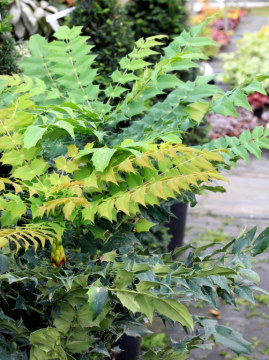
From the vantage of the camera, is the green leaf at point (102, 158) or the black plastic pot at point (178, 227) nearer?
the green leaf at point (102, 158)

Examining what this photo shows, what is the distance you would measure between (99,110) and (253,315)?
2760mm

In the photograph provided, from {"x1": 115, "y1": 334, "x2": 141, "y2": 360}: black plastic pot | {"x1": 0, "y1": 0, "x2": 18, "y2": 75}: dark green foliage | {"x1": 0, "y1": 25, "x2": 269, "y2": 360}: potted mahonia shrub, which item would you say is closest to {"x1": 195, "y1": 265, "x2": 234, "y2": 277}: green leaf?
{"x1": 0, "y1": 25, "x2": 269, "y2": 360}: potted mahonia shrub

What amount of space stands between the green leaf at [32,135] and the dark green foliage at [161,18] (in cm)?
366

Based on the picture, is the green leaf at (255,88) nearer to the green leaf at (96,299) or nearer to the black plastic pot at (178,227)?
the green leaf at (96,299)

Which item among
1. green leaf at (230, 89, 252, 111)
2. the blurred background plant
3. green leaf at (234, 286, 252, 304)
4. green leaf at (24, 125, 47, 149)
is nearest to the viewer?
green leaf at (24, 125, 47, 149)

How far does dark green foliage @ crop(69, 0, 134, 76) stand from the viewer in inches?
163

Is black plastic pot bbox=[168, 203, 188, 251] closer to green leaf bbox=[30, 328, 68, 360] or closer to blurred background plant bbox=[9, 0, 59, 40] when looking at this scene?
blurred background plant bbox=[9, 0, 59, 40]

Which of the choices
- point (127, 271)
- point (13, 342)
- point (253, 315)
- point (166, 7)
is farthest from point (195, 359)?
point (166, 7)

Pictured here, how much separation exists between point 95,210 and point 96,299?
0.91 ft

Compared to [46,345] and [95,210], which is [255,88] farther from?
[46,345]

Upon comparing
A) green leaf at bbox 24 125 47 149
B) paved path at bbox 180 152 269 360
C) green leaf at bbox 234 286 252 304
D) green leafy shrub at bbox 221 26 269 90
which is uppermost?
green leaf at bbox 24 125 47 149

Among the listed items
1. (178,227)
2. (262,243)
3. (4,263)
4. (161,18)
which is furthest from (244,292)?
(161,18)

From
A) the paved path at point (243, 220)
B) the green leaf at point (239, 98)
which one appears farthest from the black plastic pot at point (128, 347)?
the green leaf at point (239, 98)

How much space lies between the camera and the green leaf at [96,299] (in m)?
1.46
